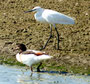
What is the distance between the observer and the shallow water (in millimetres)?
9086

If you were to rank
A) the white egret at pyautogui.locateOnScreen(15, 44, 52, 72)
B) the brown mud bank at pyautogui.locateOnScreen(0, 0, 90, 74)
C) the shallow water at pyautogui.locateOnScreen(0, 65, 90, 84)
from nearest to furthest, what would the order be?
the shallow water at pyautogui.locateOnScreen(0, 65, 90, 84)
the white egret at pyautogui.locateOnScreen(15, 44, 52, 72)
the brown mud bank at pyautogui.locateOnScreen(0, 0, 90, 74)

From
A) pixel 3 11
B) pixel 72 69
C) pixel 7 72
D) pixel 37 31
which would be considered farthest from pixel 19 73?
pixel 3 11

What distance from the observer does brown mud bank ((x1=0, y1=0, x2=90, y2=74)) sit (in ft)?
35.4

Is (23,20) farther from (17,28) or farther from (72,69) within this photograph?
(72,69)

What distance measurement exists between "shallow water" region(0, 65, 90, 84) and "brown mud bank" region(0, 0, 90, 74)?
59 centimetres

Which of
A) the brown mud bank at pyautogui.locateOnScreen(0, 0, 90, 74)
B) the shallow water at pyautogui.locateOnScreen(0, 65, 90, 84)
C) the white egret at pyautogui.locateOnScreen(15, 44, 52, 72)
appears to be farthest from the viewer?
the brown mud bank at pyautogui.locateOnScreen(0, 0, 90, 74)

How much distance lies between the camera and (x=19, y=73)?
9.86 metres

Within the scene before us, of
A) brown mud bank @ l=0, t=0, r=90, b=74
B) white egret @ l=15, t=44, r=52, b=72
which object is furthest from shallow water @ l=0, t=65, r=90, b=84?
brown mud bank @ l=0, t=0, r=90, b=74

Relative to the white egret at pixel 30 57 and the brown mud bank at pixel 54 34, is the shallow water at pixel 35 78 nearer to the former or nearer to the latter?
the white egret at pixel 30 57

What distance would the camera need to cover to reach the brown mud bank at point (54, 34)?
1079 centimetres

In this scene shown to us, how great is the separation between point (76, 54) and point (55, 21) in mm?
1353

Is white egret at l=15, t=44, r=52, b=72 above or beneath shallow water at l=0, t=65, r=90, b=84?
above

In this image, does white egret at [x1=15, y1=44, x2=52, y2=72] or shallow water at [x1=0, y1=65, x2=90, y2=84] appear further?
white egret at [x1=15, y1=44, x2=52, y2=72]

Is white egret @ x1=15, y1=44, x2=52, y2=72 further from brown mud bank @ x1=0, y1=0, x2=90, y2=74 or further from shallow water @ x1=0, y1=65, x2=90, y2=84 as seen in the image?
brown mud bank @ x1=0, y1=0, x2=90, y2=74
